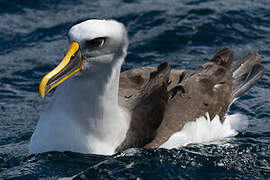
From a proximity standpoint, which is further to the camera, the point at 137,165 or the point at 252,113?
the point at 252,113

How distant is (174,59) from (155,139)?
14.1 ft

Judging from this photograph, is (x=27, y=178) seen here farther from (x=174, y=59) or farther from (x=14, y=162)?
(x=174, y=59)

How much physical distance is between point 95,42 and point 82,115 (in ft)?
3.27

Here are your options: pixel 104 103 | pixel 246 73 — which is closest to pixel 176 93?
pixel 104 103

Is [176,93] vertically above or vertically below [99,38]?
below

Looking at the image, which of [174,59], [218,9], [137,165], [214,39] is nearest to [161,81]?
[137,165]

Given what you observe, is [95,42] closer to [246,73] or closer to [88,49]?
[88,49]

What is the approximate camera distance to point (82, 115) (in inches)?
269

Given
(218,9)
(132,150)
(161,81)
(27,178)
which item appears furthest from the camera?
(218,9)

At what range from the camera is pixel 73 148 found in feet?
22.2

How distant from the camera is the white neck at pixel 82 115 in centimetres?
672

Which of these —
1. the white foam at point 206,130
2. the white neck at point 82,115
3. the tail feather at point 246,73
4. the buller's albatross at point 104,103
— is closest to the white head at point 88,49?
the buller's albatross at point 104,103

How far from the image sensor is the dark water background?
6.80 metres

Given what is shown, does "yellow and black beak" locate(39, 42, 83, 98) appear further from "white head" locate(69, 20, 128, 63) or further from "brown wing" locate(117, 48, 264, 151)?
"brown wing" locate(117, 48, 264, 151)
